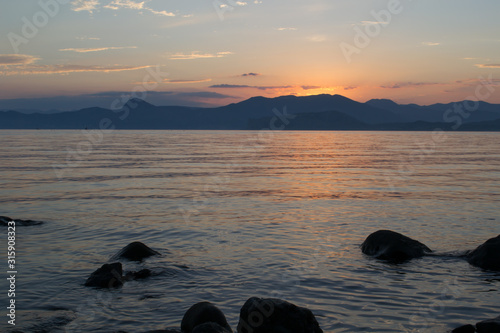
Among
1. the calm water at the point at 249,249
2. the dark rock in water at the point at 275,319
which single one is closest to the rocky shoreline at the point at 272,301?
the dark rock in water at the point at 275,319

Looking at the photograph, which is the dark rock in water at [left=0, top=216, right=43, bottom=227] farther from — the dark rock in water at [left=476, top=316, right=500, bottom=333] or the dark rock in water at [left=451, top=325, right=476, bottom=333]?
the dark rock in water at [left=476, top=316, right=500, bottom=333]

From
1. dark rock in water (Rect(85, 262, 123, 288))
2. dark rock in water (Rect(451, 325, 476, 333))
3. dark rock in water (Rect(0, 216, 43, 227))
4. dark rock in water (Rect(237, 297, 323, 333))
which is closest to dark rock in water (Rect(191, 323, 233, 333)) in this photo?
dark rock in water (Rect(237, 297, 323, 333))

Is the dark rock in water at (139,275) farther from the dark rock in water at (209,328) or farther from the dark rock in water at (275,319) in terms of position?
the dark rock in water at (209,328)

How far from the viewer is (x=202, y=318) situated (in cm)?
895

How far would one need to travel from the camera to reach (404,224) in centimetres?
1998

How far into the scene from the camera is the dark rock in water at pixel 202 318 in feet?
29.2

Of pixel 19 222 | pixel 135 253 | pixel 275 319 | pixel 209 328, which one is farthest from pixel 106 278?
pixel 19 222

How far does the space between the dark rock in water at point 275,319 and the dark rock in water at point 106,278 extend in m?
4.62

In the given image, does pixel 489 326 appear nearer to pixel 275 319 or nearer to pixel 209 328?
pixel 275 319

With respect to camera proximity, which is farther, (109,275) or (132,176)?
(132,176)

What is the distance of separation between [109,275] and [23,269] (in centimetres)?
332

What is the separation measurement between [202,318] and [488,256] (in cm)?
955

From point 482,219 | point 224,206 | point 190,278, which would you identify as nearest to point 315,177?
point 224,206

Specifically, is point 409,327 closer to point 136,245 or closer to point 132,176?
point 136,245
